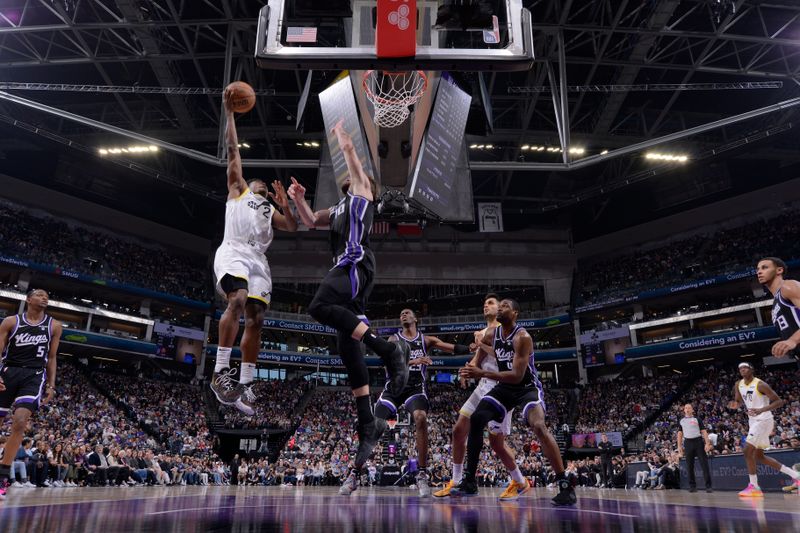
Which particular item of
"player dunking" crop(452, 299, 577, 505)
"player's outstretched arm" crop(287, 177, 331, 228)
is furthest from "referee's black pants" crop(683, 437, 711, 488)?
"player's outstretched arm" crop(287, 177, 331, 228)

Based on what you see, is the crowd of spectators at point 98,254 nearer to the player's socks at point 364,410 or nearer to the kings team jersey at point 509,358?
the kings team jersey at point 509,358

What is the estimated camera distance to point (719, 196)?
31.0 m

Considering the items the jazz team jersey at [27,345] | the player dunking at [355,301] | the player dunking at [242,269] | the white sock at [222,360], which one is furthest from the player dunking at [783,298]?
the jazz team jersey at [27,345]

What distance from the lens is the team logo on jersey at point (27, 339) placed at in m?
5.76

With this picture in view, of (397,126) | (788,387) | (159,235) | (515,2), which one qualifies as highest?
(159,235)

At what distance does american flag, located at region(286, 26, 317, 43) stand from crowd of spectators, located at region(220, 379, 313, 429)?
72.9 feet

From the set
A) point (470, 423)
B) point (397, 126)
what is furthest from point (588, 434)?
point (470, 423)

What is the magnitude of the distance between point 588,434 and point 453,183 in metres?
18.1

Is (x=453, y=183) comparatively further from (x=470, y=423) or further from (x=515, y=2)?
(x=470, y=423)

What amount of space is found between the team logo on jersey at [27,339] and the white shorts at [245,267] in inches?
96.1

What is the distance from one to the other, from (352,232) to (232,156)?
1.43 metres

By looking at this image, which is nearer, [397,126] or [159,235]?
[397,126]

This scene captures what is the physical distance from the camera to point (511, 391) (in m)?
5.96

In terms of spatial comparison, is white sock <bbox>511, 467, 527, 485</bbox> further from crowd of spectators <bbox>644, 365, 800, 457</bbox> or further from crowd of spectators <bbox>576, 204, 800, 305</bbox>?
crowd of spectators <bbox>576, 204, 800, 305</bbox>
